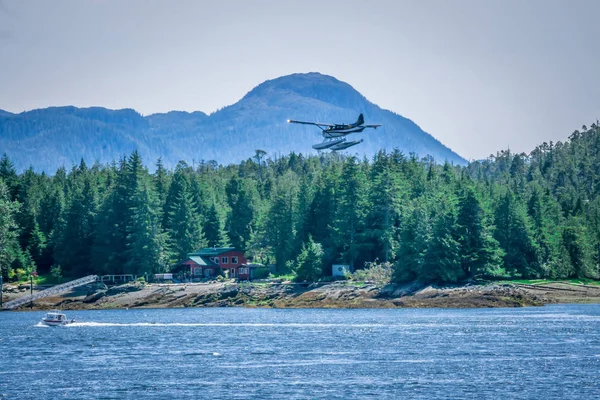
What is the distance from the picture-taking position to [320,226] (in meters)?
119

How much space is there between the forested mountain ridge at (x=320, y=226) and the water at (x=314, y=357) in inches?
655

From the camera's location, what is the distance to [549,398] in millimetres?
38875

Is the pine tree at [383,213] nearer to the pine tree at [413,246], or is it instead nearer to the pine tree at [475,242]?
the pine tree at [413,246]

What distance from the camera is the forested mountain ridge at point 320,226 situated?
99.8 m

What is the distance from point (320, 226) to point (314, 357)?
66158mm

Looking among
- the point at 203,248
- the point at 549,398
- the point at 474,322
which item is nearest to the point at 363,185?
the point at 203,248

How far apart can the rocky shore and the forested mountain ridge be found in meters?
3.27

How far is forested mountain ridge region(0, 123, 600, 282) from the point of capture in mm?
99812

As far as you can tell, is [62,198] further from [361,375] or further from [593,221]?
[361,375]

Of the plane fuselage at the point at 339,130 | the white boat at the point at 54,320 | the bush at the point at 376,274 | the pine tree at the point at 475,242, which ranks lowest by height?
the white boat at the point at 54,320

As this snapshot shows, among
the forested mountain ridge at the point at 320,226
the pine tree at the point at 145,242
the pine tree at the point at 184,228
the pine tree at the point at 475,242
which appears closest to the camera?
the pine tree at the point at 475,242

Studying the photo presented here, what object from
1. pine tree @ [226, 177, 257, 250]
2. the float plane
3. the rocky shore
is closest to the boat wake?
the float plane

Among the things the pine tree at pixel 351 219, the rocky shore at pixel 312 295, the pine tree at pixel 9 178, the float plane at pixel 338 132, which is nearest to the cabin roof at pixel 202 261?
the rocky shore at pixel 312 295

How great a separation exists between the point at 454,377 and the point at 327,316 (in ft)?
135
